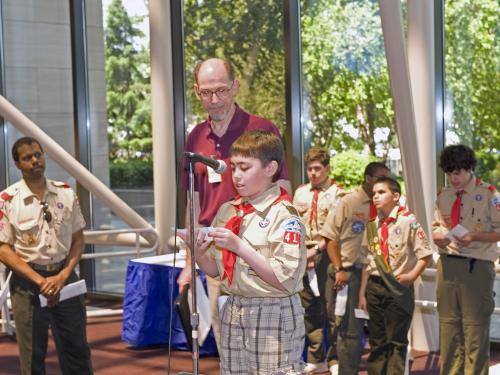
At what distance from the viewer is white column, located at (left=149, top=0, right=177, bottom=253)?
7852 mm

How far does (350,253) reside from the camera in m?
5.20

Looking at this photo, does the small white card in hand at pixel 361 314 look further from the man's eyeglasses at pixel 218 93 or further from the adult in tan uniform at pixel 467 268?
the man's eyeglasses at pixel 218 93

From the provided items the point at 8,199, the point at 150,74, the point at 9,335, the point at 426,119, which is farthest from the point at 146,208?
the point at 8,199

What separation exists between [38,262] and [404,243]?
201cm

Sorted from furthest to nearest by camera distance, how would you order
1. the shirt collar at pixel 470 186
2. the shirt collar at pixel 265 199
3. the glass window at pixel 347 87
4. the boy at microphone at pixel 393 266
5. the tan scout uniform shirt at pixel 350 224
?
the glass window at pixel 347 87 < the tan scout uniform shirt at pixel 350 224 < the shirt collar at pixel 470 186 < the boy at microphone at pixel 393 266 < the shirt collar at pixel 265 199

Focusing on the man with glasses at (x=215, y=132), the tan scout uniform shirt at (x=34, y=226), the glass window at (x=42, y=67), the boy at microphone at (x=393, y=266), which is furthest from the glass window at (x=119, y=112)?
the man with glasses at (x=215, y=132)

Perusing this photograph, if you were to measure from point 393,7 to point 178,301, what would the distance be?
94.4 inches

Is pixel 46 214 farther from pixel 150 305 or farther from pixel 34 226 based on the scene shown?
pixel 150 305

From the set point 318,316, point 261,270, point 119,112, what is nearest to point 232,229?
point 261,270

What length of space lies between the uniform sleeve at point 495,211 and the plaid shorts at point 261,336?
7.55 feet

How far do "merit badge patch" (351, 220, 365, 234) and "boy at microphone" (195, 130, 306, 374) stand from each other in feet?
7.70

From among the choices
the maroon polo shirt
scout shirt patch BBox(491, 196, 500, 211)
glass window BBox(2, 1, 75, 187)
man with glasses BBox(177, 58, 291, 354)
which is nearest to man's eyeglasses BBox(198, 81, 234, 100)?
man with glasses BBox(177, 58, 291, 354)

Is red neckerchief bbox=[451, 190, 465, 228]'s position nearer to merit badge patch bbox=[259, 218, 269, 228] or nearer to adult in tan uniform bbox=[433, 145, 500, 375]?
adult in tan uniform bbox=[433, 145, 500, 375]

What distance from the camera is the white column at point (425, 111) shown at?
6.23 m
